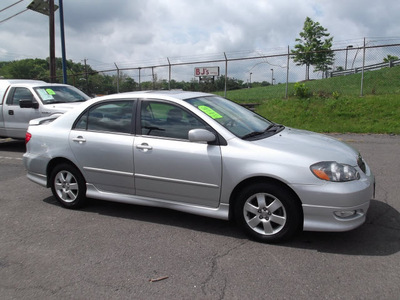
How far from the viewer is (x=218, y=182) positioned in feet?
12.5

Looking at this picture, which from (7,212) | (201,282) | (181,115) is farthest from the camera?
(7,212)

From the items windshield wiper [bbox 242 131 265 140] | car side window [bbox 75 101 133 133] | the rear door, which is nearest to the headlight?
windshield wiper [bbox 242 131 265 140]

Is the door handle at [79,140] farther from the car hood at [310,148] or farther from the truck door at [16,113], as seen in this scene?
the truck door at [16,113]

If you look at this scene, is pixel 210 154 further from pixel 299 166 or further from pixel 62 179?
pixel 62 179

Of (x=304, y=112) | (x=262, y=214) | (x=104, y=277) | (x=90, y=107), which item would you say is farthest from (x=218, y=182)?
(x=304, y=112)

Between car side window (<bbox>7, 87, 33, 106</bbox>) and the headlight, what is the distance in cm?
821

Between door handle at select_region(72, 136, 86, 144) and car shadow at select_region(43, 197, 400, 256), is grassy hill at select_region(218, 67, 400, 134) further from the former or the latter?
door handle at select_region(72, 136, 86, 144)

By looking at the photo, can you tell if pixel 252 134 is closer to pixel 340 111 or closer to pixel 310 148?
pixel 310 148

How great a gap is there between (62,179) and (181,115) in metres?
1.98

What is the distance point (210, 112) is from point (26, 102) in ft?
21.2

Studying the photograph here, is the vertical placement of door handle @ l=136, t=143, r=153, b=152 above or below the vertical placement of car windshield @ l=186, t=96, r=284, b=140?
below

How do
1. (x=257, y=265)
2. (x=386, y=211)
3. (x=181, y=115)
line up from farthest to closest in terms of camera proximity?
(x=386, y=211) → (x=181, y=115) → (x=257, y=265)

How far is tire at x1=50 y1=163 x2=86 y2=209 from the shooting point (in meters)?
4.75

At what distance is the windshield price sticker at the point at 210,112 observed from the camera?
413 cm
